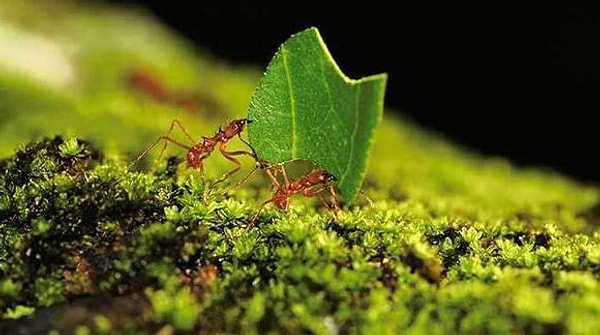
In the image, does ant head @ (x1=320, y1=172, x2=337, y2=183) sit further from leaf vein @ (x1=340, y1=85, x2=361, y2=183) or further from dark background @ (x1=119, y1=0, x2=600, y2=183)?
dark background @ (x1=119, y1=0, x2=600, y2=183)

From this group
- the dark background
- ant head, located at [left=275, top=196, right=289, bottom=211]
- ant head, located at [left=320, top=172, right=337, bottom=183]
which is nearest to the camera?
ant head, located at [left=320, top=172, right=337, bottom=183]

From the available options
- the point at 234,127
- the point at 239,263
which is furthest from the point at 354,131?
the point at 234,127

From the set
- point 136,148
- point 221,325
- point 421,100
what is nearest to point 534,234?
point 221,325

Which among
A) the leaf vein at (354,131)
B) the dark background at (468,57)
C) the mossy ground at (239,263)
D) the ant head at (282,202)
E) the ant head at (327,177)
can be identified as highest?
the dark background at (468,57)

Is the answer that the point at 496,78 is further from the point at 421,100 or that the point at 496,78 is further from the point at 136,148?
the point at 136,148

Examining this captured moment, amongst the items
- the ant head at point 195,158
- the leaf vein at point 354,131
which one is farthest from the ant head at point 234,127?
the leaf vein at point 354,131

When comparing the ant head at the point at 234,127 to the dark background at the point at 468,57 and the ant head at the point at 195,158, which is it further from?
the dark background at the point at 468,57

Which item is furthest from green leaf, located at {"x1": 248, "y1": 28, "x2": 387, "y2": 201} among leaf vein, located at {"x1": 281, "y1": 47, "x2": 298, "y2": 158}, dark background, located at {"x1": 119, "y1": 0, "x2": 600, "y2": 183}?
dark background, located at {"x1": 119, "y1": 0, "x2": 600, "y2": 183}
